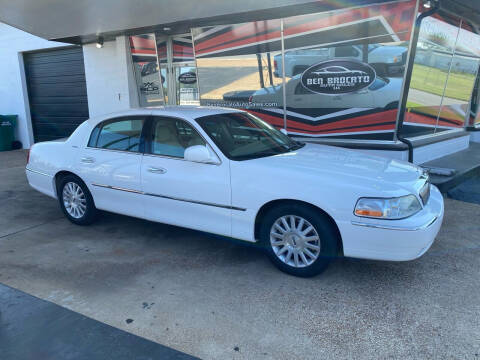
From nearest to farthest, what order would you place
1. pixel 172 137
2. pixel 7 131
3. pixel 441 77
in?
pixel 172 137
pixel 441 77
pixel 7 131

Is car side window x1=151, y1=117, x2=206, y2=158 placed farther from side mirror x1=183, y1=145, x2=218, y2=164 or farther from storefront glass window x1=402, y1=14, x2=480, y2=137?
storefront glass window x1=402, y1=14, x2=480, y2=137

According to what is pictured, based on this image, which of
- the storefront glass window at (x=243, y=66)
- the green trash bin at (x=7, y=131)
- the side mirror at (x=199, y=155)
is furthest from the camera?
the green trash bin at (x=7, y=131)

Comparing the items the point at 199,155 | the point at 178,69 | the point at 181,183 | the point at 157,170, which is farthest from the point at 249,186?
the point at 178,69

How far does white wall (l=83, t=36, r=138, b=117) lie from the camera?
33.8 ft

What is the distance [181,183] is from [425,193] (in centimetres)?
240

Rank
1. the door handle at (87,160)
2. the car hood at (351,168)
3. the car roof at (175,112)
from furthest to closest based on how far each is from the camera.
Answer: the door handle at (87,160) < the car roof at (175,112) < the car hood at (351,168)

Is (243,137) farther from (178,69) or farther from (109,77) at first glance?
(109,77)

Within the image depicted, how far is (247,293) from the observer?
362 centimetres

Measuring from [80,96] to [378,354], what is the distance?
38.6ft

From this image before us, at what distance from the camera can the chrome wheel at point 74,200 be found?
17.2 ft

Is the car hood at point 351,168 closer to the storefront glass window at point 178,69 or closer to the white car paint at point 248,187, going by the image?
the white car paint at point 248,187

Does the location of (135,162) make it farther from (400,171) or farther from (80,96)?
(80,96)

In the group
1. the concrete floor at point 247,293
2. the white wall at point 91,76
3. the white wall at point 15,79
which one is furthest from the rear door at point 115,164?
the white wall at point 15,79

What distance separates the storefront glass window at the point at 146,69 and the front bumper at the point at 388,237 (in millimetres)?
7961
